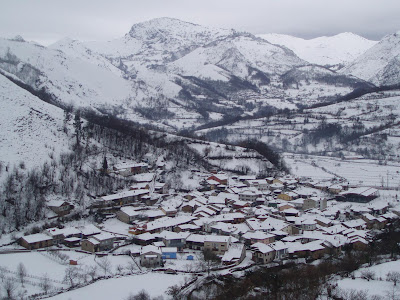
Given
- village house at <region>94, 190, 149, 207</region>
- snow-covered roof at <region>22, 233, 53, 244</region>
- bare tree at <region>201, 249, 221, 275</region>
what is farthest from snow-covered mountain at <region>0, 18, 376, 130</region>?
bare tree at <region>201, 249, 221, 275</region>

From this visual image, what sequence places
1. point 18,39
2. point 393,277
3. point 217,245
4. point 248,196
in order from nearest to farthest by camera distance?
1. point 393,277
2. point 217,245
3. point 248,196
4. point 18,39

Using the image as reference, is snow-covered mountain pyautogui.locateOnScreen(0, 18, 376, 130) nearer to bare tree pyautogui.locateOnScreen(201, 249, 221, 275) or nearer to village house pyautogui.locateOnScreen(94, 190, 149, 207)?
village house pyautogui.locateOnScreen(94, 190, 149, 207)

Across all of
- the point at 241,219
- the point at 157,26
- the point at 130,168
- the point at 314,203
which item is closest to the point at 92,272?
the point at 241,219

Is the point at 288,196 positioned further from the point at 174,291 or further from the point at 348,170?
the point at 348,170

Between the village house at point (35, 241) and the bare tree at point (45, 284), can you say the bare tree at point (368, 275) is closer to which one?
the bare tree at point (45, 284)

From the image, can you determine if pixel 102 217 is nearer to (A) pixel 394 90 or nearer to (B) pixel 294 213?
(B) pixel 294 213

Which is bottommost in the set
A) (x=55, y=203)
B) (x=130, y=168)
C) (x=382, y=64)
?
(x=55, y=203)

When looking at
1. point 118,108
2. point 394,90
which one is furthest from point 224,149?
point 394,90
